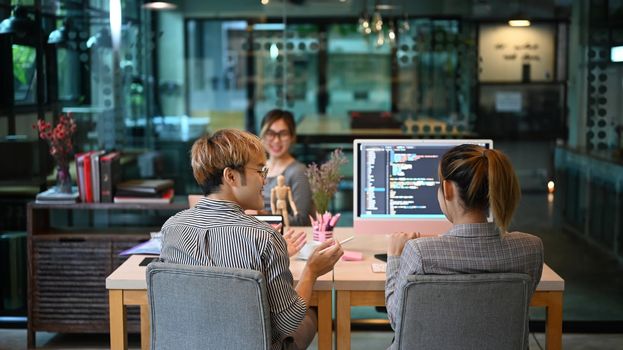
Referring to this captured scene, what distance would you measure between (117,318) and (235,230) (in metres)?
0.83

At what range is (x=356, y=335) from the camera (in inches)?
215

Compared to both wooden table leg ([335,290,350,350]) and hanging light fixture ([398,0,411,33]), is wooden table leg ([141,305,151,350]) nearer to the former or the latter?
wooden table leg ([335,290,350,350])

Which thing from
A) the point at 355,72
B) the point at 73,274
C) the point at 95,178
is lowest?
the point at 73,274

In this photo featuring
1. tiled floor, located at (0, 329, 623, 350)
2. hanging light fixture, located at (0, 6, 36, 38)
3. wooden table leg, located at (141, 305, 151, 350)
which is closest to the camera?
wooden table leg, located at (141, 305, 151, 350)

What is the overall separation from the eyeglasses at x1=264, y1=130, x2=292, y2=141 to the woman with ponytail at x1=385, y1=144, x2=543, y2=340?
6.66 feet

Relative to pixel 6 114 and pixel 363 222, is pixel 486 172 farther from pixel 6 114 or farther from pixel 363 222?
pixel 6 114

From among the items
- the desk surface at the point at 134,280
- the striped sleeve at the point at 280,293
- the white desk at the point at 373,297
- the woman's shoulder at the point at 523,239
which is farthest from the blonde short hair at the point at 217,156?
the woman's shoulder at the point at 523,239

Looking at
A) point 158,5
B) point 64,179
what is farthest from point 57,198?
point 158,5

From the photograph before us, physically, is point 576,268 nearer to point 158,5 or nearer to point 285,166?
point 285,166

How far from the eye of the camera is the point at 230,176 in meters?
3.14

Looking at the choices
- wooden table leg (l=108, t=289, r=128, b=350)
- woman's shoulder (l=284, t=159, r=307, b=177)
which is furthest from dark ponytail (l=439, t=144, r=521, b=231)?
woman's shoulder (l=284, t=159, r=307, b=177)

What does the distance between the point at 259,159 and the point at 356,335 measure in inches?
98.9

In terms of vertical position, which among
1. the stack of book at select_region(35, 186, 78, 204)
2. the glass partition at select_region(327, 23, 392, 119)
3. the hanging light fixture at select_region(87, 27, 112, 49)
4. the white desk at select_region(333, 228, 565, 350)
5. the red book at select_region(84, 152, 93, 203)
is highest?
the hanging light fixture at select_region(87, 27, 112, 49)

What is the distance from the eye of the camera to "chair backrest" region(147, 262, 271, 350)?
2910 mm
